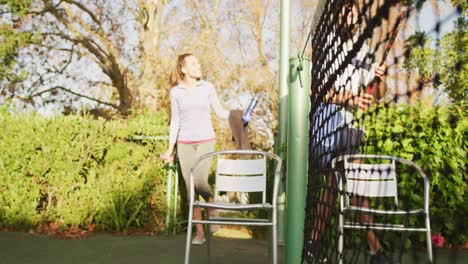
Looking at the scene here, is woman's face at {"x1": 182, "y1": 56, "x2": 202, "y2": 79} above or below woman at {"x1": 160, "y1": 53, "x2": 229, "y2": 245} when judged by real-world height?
above

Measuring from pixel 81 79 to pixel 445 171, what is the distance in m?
11.0

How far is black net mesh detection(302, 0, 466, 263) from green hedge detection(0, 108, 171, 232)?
2312 mm

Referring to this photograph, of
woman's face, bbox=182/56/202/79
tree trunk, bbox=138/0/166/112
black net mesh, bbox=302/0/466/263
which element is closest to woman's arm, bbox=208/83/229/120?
woman's face, bbox=182/56/202/79

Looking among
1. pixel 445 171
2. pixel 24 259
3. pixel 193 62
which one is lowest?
pixel 24 259

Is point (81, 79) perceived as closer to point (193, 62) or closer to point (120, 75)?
point (120, 75)

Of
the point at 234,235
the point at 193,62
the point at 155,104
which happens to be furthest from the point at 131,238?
the point at 155,104

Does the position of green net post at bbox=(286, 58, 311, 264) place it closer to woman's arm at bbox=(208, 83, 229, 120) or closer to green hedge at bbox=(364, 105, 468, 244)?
woman's arm at bbox=(208, 83, 229, 120)

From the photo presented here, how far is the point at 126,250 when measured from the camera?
4.45 meters

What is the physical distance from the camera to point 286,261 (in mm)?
2311

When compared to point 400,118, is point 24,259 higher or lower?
lower

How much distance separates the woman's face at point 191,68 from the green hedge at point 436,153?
1671 mm

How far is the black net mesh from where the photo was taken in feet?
5.19

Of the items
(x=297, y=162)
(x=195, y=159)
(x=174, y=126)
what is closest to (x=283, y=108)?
(x=195, y=159)

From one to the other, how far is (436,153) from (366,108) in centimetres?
240
